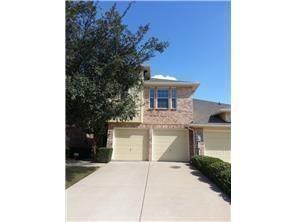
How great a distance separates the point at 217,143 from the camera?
15398 millimetres

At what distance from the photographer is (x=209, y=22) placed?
210 inches

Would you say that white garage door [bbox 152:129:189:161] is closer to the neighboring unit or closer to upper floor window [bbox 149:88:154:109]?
the neighboring unit

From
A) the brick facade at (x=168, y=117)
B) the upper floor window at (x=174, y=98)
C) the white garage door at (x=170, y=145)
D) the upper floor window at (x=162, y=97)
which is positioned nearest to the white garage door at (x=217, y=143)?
the brick facade at (x=168, y=117)

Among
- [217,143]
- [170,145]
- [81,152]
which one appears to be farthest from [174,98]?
[81,152]

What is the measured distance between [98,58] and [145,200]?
4548 mm

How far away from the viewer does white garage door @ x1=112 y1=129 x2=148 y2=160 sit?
15750 mm

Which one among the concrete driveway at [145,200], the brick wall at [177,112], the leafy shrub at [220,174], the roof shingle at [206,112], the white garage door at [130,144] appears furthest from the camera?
the brick wall at [177,112]

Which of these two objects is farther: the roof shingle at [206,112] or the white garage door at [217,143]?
the roof shingle at [206,112]

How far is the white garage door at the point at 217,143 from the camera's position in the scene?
15320mm

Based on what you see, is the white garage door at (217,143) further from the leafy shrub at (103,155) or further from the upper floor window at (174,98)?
the leafy shrub at (103,155)

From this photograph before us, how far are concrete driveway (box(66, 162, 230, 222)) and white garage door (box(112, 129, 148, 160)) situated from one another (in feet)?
19.4

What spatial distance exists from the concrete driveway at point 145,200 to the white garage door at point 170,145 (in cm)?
601

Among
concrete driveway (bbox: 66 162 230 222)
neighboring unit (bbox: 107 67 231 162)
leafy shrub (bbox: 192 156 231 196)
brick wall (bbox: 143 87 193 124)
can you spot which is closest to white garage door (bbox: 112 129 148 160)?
neighboring unit (bbox: 107 67 231 162)

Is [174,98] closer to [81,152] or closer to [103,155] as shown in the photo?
[103,155]
